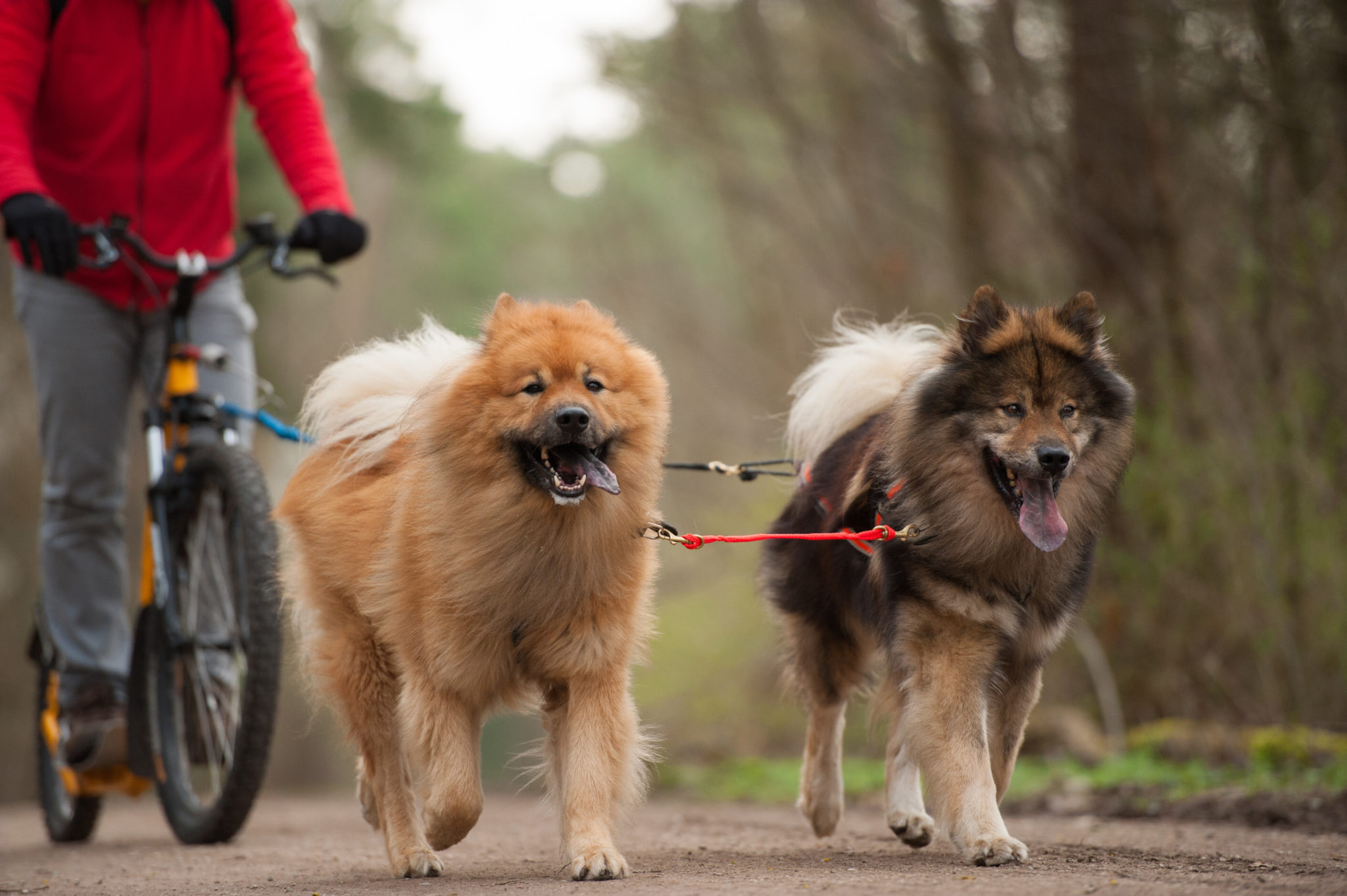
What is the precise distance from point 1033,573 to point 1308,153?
435 centimetres

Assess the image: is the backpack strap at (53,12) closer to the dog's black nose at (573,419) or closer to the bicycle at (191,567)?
the bicycle at (191,567)

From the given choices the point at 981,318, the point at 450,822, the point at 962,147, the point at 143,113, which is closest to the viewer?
the point at 450,822

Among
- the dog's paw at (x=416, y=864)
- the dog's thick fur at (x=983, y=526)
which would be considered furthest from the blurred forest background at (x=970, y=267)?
the dog's thick fur at (x=983, y=526)

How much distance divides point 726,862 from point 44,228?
2667 millimetres

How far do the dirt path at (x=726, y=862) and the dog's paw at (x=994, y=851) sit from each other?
0.16ft

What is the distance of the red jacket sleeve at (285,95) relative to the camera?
4145 millimetres

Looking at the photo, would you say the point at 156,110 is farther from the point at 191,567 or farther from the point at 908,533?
the point at 908,533

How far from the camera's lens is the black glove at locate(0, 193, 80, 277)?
353cm

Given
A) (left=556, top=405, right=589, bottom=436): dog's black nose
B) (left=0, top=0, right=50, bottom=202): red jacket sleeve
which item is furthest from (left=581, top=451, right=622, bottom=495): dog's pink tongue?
(left=0, top=0, right=50, bottom=202): red jacket sleeve

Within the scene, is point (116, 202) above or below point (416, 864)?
above

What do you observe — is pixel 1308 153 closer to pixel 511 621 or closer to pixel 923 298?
pixel 923 298

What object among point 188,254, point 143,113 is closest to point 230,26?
point 143,113

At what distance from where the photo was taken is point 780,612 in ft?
14.2

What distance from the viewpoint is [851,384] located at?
4.15 meters
